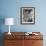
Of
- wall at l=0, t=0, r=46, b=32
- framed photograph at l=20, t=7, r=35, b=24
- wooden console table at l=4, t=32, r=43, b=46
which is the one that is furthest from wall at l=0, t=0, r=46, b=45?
wooden console table at l=4, t=32, r=43, b=46

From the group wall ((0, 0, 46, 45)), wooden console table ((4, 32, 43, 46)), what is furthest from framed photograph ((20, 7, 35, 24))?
wooden console table ((4, 32, 43, 46))

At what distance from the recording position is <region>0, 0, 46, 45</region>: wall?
181 inches

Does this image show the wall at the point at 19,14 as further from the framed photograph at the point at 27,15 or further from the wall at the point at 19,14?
the framed photograph at the point at 27,15

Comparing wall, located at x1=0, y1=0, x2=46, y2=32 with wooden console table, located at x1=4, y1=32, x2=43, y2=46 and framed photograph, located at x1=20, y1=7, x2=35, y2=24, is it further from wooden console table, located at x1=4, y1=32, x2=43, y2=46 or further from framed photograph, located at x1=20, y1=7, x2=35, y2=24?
wooden console table, located at x1=4, y1=32, x2=43, y2=46

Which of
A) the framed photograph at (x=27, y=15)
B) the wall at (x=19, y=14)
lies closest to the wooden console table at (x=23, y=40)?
the wall at (x=19, y=14)

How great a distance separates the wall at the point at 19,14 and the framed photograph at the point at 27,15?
0.11 meters

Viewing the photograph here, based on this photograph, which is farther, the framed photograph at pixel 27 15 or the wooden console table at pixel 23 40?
the framed photograph at pixel 27 15

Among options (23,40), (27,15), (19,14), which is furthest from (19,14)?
(23,40)

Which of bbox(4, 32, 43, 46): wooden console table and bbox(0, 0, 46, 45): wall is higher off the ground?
bbox(0, 0, 46, 45): wall

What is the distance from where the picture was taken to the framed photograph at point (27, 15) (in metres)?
4.58

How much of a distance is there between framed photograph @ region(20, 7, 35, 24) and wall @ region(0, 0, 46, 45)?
11cm

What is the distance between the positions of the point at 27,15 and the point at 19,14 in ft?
0.92

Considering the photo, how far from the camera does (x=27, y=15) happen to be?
4.61 m

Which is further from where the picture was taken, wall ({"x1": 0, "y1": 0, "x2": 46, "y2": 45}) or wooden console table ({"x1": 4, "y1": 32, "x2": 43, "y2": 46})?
wall ({"x1": 0, "y1": 0, "x2": 46, "y2": 45})
